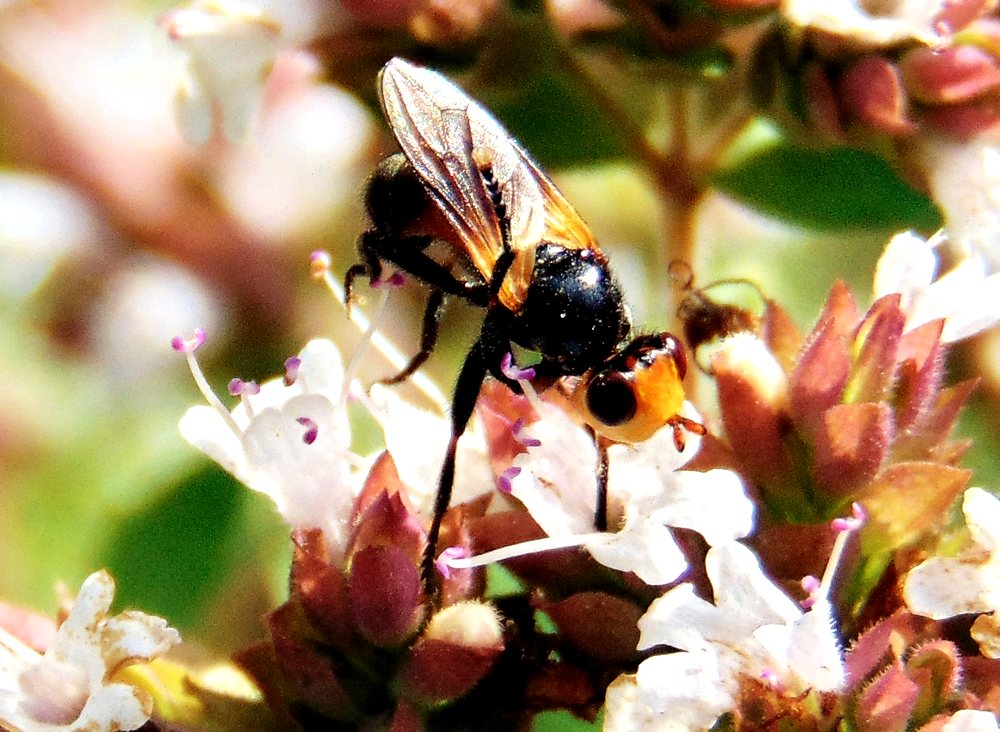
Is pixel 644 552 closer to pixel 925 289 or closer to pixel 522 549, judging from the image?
pixel 522 549

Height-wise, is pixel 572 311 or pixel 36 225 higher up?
pixel 572 311

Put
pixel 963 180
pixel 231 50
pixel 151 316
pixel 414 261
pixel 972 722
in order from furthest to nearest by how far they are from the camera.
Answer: pixel 151 316
pixel 231 50
pixel 963 180
pixel 414 261
pixel 972 722

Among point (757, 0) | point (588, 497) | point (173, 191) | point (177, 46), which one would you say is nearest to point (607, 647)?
point (588, 497)

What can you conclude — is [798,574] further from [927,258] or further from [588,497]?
[927,258]

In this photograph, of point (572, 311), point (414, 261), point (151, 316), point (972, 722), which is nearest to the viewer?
point (972, 722)

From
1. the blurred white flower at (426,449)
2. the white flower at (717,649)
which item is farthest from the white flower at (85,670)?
the white flower at (717,649)

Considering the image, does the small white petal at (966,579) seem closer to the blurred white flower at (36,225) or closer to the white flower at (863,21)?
the white flower at (863,21)

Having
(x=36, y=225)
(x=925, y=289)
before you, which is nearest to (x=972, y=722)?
(x=925, y=289)
